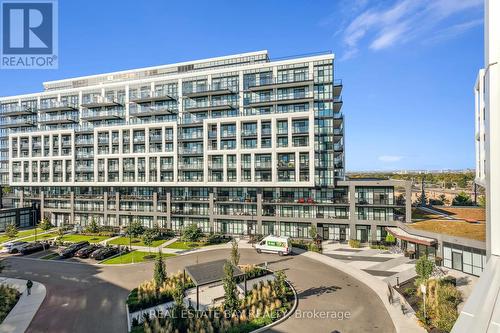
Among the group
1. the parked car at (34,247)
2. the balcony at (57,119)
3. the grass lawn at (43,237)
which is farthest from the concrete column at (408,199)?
the balcony at (57,119)

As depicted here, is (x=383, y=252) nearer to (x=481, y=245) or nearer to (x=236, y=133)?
(x=481, y=245)

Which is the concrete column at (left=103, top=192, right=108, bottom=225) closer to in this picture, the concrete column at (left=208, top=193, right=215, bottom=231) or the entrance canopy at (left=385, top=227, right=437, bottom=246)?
the concrete column at (left=208, top=193, right=215, bottom=231)

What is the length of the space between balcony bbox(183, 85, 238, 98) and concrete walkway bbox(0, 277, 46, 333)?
1641 inches

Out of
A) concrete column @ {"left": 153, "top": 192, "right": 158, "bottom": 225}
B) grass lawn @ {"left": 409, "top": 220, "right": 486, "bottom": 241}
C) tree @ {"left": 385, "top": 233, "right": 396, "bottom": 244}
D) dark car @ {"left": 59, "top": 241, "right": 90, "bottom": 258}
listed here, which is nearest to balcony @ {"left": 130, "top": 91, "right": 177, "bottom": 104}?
concrete column @ {"left": 153, "top": 192, "right": 158, "bottom": 225}

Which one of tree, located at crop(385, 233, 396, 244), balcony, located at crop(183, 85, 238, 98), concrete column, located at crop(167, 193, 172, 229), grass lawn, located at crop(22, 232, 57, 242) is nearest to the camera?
tree, located at crop(385, 233, 396, 244)

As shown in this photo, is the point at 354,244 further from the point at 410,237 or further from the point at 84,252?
the point at 84,252

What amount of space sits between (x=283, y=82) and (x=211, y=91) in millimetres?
15304

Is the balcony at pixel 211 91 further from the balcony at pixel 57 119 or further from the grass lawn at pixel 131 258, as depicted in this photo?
the grass lawn at pixel 131 258

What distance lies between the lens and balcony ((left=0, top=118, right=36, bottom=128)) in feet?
240

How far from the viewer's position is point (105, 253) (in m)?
38.9

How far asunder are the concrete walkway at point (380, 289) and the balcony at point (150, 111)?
4115 cm

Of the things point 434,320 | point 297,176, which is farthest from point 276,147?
point 434,320

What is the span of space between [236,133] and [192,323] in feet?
119

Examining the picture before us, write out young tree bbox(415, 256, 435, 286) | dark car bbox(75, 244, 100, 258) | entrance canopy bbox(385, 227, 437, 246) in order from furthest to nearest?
dark car bbox(75, 244, 100, 258)
entrance canopy bbox(385, 227, 437, 246)
young tree bbox(415, 256, 435, 286)
